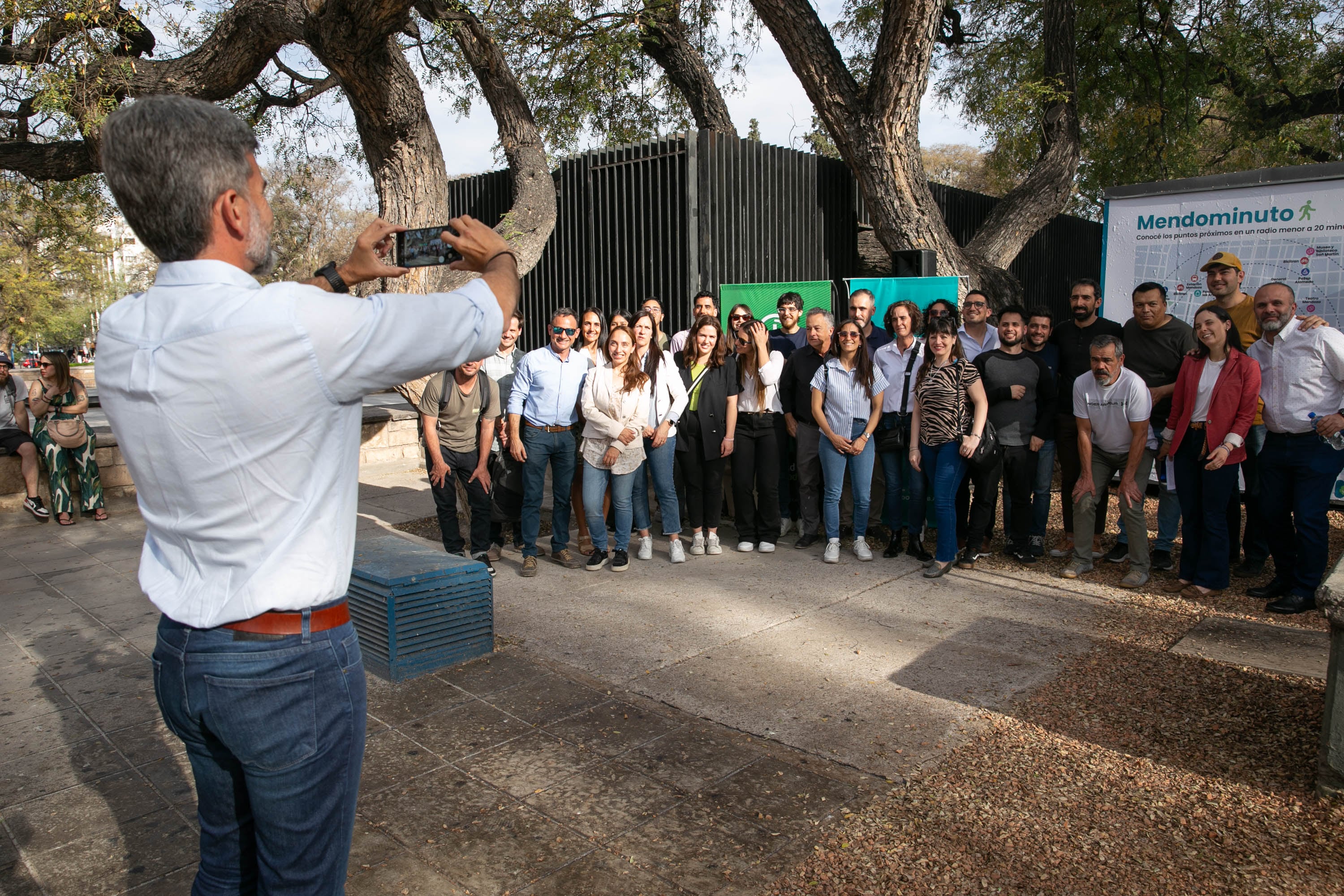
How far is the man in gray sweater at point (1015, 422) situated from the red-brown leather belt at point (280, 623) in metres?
6.00

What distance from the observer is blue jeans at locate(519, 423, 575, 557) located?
6996 mm

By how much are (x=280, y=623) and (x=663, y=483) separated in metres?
5.59

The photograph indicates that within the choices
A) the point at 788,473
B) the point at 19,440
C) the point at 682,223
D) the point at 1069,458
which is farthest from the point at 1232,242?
the point at 19,440

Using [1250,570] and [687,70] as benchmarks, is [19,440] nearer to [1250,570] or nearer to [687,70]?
[687,70]

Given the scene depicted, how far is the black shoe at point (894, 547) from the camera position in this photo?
23.9 ft

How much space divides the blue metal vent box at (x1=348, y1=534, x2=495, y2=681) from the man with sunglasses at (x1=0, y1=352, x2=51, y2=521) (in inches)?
229

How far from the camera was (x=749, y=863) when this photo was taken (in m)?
3.14

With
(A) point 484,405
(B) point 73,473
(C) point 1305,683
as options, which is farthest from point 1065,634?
(B) point 73,473

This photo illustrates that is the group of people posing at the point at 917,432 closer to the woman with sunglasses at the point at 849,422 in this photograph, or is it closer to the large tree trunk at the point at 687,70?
the woman with sunglasses at the point at 849,422

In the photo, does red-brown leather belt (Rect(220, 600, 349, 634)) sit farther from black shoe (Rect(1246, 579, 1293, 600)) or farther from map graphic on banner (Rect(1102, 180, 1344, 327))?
map graphic on banner (Rect(1102, 180, 1344, 327))

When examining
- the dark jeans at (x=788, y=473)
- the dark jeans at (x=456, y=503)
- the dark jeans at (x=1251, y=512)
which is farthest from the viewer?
the dark jeans at (x=788, y=473)

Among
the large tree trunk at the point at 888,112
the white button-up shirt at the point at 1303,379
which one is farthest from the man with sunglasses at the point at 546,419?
the white button-up shirt at the point at 1303,379

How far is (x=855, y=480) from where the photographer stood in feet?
23.9

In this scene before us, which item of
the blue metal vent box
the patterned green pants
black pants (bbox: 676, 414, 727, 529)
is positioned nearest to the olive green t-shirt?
black pants (bbox: 676, 414, 727, 529)
